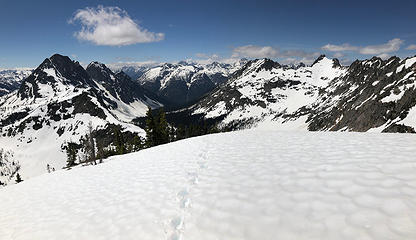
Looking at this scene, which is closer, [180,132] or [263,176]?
[263,176]

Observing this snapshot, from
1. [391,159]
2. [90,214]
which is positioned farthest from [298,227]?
[90,214]

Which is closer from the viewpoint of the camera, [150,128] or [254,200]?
[254,200]

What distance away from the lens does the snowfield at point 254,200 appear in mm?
5684

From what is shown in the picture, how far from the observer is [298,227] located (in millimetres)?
5688

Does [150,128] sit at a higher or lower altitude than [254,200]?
higher

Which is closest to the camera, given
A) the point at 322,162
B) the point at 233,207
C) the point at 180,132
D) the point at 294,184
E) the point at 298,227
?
the point at 298,227

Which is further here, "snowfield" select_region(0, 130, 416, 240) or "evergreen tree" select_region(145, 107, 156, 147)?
"evergreen tree" select_region(145, 107, 156, 147)

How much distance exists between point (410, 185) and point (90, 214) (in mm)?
11428

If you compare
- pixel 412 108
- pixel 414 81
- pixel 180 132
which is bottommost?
pixel 180 132

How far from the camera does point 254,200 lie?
24.1ft

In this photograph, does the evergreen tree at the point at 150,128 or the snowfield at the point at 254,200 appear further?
the evergreen tree at the point at 150,128

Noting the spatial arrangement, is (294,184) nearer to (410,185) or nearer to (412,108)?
(410,185)

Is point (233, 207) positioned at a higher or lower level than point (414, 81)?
lower

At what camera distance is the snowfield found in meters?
5.68
